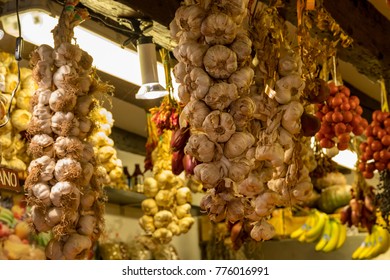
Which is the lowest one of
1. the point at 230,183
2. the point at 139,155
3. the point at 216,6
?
the point at 230,183

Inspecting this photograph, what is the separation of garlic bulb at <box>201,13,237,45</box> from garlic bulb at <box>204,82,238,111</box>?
140 millimetres

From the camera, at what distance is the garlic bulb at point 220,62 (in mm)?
2305

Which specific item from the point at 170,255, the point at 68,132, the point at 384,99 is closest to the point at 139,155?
the point at 170,255

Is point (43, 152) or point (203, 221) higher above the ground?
point (203, 221)

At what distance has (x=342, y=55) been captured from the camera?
4320mm

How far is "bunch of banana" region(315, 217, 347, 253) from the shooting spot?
696 centimetres

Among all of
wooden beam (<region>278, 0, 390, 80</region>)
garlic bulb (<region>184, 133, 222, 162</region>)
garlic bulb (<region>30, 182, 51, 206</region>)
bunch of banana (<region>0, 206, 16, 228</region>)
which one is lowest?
garlic bulb (<region>30, 182, 51, 206</region>)

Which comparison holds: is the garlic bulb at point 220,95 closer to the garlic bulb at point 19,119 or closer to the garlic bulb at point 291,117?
the garlic bulb at point 291,117

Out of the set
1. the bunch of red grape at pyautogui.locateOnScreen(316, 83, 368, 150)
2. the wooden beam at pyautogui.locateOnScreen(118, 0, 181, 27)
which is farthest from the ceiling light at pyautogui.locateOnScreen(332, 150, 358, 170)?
the wooden beam at pyautogui.locateOnScreen(118, 0, 181, 27)

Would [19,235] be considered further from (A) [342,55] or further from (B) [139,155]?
(B) [139,155]

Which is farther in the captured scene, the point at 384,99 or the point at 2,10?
the point at 384,99

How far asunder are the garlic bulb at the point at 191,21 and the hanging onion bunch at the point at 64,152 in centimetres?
40

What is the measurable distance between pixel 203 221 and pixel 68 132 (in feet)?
15.7

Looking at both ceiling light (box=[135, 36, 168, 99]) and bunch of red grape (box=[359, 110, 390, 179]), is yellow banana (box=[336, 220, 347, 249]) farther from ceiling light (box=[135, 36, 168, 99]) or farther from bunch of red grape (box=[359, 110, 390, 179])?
ceiling light (box=[135, 36, 168, 99])
